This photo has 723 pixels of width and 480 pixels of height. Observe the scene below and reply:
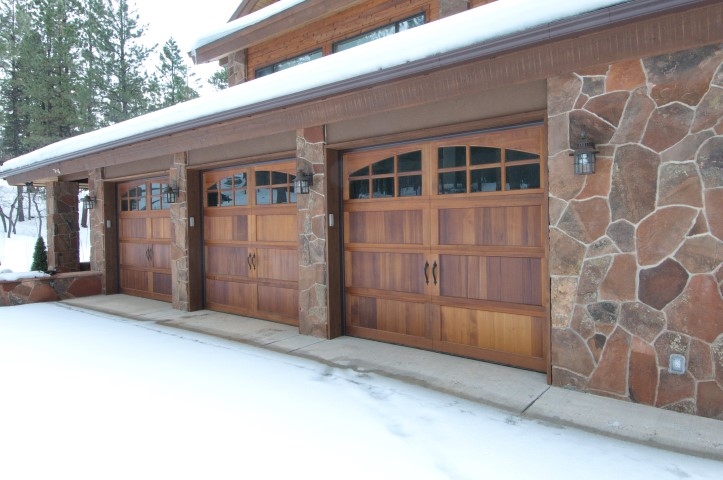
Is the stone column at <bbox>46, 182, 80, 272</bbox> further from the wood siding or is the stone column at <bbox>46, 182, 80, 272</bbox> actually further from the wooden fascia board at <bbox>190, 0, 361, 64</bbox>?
the wood siding

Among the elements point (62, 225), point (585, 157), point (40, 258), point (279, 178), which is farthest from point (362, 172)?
point (40, 258)

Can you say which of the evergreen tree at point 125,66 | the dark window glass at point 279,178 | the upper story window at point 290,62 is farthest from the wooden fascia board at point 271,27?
the evergreen tree at point 125,66

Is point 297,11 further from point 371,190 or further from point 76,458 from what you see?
point 76,458

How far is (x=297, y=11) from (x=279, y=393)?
6697 mm

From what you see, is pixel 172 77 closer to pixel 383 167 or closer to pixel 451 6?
pixel 451 6

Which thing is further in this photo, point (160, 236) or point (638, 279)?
point (160, 236)

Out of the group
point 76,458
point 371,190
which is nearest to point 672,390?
point 371,190

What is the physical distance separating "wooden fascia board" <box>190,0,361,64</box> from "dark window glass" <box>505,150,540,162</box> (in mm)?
4411

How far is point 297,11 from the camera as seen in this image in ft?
26.6

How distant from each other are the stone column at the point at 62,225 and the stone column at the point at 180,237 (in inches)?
192

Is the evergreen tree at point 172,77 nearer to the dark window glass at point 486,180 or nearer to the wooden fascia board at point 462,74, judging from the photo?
the wooden fascia board at point 462,74

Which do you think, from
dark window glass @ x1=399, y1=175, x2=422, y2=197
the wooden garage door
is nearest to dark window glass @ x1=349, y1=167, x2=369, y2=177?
dark window glass @ x1=399, y1=175, x2=422, y2=197

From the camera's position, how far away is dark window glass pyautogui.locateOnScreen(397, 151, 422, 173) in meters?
5.20

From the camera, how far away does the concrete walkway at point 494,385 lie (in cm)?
317
